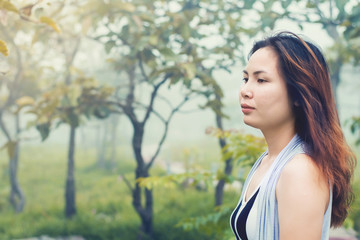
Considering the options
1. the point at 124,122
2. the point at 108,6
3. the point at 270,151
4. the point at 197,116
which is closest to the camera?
the point at 270,151

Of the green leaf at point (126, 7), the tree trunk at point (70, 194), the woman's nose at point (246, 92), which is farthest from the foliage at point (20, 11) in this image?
the tree trunk at point (70, 194)

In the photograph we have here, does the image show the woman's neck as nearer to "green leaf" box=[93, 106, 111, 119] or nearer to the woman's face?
the woman's face

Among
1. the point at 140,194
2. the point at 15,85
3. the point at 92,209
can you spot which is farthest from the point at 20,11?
the point at 15,85

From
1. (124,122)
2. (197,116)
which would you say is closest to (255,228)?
(124,122)

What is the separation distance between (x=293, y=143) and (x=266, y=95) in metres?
0.13

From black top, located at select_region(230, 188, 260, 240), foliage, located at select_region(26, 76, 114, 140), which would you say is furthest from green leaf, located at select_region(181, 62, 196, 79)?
black top, located at select_region(230, 188, 260, 240)

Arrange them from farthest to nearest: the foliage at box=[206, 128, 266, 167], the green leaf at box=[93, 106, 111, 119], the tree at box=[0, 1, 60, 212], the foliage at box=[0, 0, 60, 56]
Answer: the tree at box=[0, 1, 60, 212] → the green leaf at box=[93, 106, 111, 119] → the foliage at box=[206, 128, 266, 167] → the foliage at box=[0, 0, 60, 56]

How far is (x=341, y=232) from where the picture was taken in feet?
10.4

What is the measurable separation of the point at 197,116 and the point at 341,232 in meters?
7.22

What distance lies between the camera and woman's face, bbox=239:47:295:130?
759 millimetres

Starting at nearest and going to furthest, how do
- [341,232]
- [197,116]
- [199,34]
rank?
1. [199,34]
2. [341,232]
3. [197,116]

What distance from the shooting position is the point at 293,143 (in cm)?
78

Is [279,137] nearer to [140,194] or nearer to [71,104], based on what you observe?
[71,104]

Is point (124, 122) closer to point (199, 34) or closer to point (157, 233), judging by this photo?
point (157, 233)
